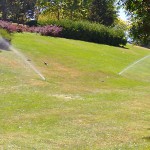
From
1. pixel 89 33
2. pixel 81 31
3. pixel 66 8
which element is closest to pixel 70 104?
pixel 81 31

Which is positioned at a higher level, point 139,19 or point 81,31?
point 139,19

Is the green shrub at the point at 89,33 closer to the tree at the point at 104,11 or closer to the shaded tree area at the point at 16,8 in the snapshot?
the shaded tree area at the point at 16,8

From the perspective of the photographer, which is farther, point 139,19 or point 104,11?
point 104,11

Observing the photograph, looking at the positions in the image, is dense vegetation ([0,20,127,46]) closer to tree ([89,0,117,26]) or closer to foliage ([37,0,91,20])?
foliage ([37,0,91,20])

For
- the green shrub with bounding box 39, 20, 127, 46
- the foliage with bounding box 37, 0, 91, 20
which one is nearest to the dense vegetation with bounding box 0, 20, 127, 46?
the green shrub with bounding box 39, 20, 127, 46

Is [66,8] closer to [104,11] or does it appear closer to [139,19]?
[104,11]

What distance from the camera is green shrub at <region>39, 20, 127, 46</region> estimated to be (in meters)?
44.3

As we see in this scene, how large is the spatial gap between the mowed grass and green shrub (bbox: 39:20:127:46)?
1256 cm

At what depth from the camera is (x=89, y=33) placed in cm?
4531

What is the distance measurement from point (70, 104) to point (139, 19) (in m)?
5.02

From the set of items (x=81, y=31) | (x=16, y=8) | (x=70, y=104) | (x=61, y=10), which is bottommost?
(x=70, y=104)

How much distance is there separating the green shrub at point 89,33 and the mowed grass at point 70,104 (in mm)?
12564

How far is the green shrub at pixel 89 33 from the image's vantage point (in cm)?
4428

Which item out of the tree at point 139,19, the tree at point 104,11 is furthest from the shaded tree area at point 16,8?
the tree at point 139,19
